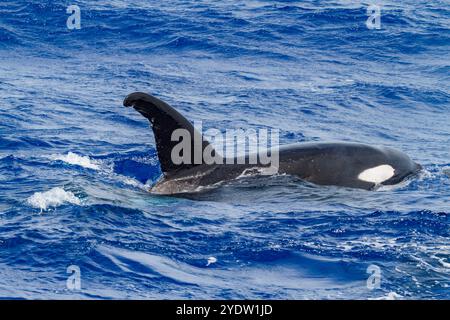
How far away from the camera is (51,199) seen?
13.2 metres

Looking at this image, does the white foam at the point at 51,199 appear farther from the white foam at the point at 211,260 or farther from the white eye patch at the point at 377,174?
the white eye patch at the point at 377,174

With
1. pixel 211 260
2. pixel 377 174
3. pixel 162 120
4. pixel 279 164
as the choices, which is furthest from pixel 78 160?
pixel 211 260

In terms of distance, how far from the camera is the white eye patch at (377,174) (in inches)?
563

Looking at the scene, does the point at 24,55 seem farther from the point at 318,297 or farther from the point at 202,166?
the point at 318,297

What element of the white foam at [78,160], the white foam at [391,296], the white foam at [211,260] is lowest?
the white foam at [78,160]

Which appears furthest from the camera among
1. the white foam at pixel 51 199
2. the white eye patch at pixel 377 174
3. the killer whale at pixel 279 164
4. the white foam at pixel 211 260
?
the white eye patch at pixel 377 174

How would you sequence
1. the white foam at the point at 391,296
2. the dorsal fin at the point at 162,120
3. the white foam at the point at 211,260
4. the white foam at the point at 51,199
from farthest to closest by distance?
the dorsal fin at the point at 162,120 < the white foam at the point at 51,199 < the white foam at the point at 211,260 < the white foam at the point at 391,296

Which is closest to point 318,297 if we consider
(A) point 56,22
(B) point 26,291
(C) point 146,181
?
(B) point 26,291

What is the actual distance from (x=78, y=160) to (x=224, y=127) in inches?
188

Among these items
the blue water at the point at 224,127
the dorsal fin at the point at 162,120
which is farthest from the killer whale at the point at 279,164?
the blue water at the point at 224,127

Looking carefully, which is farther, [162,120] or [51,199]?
[162,120]

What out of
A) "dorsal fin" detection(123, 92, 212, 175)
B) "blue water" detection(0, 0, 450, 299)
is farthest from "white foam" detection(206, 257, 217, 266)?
"dorsal fin" detection(123, 92, 212, 175)

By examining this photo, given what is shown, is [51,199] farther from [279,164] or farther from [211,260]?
[279,164]

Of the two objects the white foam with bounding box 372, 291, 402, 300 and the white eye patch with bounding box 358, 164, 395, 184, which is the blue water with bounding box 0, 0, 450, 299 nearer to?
the white foam with bounding box 372, 291, 402, 300
